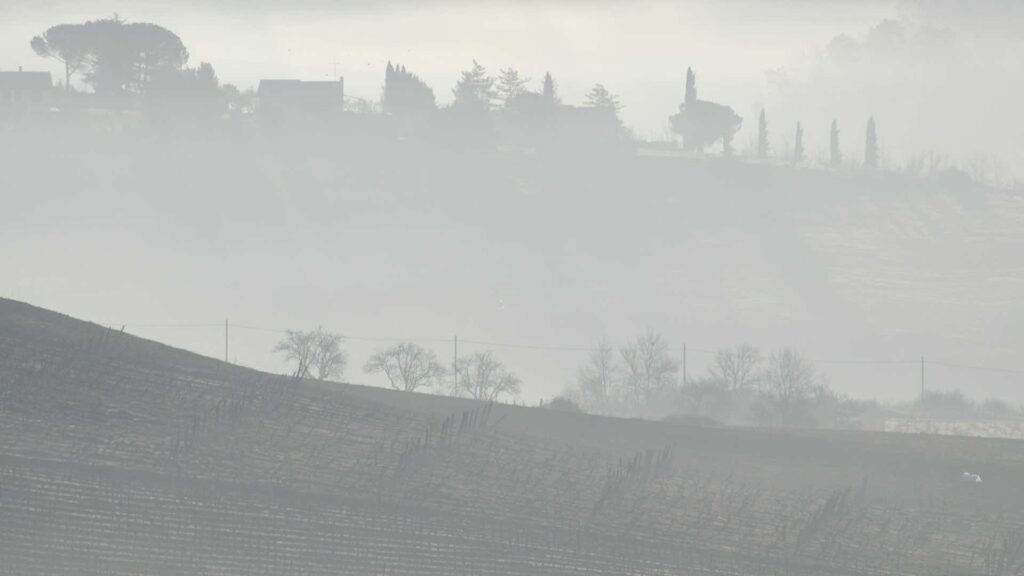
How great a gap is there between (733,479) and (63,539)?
16509 millimetres

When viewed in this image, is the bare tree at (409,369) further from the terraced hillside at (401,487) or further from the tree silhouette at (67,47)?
the tree silhouette at (67,47)

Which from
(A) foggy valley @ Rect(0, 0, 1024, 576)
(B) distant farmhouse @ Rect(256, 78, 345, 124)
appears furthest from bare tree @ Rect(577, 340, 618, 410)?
(B) distant farmhouse @ Rect(256, 78, 345, 124)

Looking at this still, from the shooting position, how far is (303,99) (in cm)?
14888

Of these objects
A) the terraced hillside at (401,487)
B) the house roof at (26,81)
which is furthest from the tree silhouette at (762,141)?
the terraced hillside at (401,487)

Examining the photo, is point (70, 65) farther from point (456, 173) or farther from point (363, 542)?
point (363, 542)

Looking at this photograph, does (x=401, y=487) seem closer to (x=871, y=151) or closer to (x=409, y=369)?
(x=409, y=369)

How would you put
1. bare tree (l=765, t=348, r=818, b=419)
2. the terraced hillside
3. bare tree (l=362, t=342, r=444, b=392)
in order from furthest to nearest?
bare tree (l=362, t=342, r=444, b=392)
bare tree (l=765, t=348, r=818, b=419)
the terraced hillside

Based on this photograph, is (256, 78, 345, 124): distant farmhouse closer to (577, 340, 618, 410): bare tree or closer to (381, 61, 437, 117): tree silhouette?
(381, 61, 437, 117): tree silhouette

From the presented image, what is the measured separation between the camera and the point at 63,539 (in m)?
25.7

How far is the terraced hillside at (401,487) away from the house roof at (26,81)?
11540cm

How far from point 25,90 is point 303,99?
80.2ft

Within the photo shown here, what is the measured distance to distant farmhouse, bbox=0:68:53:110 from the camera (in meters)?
149

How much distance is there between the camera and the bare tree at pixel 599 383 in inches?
3036

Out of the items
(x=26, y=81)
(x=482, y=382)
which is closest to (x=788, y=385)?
(x=482, y=382)
